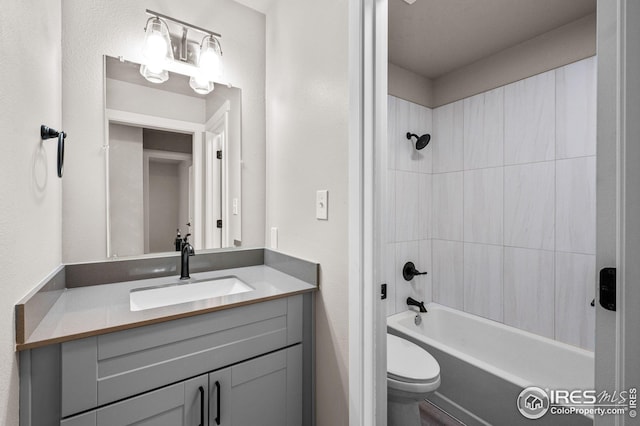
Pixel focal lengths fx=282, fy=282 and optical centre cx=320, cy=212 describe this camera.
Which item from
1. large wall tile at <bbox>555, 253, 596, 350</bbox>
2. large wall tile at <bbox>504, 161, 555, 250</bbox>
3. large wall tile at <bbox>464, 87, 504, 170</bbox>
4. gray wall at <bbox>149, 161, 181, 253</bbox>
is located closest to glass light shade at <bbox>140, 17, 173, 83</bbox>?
gray wall at <bbox>149, 161, 181, 253</bbox>

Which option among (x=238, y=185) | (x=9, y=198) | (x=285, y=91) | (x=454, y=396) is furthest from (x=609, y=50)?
(x=454, y=396)

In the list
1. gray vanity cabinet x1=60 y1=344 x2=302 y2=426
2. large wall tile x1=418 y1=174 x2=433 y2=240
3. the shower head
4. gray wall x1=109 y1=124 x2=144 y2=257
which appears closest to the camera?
gray vanity cabinet x1=60 y1=344 x2=302 y2=426

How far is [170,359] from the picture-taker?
3.04 ft

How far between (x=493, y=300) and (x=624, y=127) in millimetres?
1926

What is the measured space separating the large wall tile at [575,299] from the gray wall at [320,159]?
160 cm

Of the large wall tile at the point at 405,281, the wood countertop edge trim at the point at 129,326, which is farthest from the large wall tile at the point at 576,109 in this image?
the wood countertop edge trim at the point at 129,326

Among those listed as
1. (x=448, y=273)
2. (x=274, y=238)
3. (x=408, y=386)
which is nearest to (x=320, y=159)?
(x=274, y=238)

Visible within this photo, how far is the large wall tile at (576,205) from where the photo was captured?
171cm

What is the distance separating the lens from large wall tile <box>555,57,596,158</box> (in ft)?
5.58

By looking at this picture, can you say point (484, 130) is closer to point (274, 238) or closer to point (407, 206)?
point (407, 206)

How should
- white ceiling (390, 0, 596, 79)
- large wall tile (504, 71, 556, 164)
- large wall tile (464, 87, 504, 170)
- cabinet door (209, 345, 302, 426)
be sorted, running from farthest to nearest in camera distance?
large wall tile (464, 87, 504, 170) < large wall tile (504, 71, 556, 164) < white ceiling (390, 0, 596, 79) < cabinet door (209, 345, 302, 426)

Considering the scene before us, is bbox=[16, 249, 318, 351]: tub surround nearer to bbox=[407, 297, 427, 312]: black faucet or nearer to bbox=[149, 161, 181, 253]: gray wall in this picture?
bbox=[149, 161, 181, 253]: gray wall

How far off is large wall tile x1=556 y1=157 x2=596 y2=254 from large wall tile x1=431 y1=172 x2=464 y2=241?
2.14 feet

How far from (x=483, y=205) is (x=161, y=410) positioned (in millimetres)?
2324
